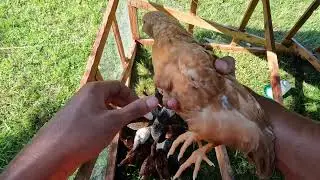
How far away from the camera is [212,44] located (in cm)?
417

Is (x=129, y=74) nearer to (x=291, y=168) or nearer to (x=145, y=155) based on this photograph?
(x=145, y=155)

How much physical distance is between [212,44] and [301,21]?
83 centimetres

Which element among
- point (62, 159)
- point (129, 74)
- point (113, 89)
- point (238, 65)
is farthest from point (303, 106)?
point (62, 159)

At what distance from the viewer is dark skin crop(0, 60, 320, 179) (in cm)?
181

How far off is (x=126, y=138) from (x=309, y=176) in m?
1.55

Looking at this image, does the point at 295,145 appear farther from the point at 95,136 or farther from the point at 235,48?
the point at 235,48

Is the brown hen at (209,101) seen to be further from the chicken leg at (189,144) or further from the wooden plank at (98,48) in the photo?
the wooden plank at (98,48)

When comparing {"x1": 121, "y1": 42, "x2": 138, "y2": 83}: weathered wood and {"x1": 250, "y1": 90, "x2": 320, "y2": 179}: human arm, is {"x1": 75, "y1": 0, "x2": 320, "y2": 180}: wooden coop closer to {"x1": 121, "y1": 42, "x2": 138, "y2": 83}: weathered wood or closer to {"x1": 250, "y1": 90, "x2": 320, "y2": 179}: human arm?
{"x1": 121, "y1": 42, "x2": 138, "y2": 83}: weathered wood

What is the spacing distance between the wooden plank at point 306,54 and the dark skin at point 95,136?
1.71 metres

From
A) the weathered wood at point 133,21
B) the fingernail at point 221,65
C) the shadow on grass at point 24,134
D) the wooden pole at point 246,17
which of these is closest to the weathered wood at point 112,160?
the shadow on grass at point 24,134

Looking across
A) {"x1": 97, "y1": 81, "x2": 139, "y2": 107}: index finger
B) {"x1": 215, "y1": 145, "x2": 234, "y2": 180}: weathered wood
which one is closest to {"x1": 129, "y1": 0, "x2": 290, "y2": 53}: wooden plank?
{"x1": 215, "y1": 145, "x2": 234, "y2": 180}: weathered wood

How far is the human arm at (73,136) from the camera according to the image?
1.79 meters

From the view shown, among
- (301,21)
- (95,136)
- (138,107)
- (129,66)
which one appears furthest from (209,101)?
(301,21)

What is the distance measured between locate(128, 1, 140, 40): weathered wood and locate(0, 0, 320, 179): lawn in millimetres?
187
